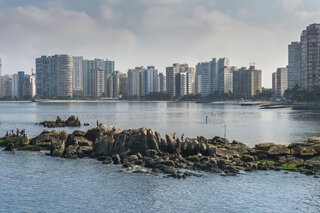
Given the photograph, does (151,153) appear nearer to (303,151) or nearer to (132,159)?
(132,159)

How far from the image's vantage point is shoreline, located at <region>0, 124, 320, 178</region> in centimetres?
4584

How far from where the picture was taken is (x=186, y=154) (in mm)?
54094

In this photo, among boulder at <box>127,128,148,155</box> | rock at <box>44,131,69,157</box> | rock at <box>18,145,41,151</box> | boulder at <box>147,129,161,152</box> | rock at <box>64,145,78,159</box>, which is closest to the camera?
boulder at <box>127,128,148,155</box>

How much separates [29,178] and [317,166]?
114 feet

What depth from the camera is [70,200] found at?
3559 centimetres

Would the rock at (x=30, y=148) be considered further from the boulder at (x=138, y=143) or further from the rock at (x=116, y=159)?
the boulder at (x=138, y=143)

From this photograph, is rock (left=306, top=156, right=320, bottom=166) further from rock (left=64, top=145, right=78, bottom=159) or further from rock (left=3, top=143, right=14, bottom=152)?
rock (left=3, top=143, right=14, bottom=152)

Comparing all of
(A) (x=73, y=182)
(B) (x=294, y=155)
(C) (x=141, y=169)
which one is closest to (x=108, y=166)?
(C) (x=141, y=169)

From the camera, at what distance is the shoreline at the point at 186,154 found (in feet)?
150

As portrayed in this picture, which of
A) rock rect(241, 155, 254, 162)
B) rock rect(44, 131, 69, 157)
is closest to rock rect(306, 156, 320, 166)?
rock rect(241, 155, 254, 162)

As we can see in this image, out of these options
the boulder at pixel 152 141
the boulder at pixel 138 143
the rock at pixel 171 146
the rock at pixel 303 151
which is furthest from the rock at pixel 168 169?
the rock at pixel 303 151

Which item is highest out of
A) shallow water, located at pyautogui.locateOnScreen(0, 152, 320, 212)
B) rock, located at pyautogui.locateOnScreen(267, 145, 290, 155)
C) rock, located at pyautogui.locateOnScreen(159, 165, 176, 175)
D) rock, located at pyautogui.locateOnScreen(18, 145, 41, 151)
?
rock, located at pyautogui.locateOnScreen(267, 145, 290, 155)

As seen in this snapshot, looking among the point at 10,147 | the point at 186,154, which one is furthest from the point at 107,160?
the point at 10,147

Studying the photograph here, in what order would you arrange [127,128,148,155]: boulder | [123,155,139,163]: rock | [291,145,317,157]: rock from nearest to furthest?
[291,145,317,157]: rock
[123,155,139,163]: rock
[127,128,148,155]: boulder
